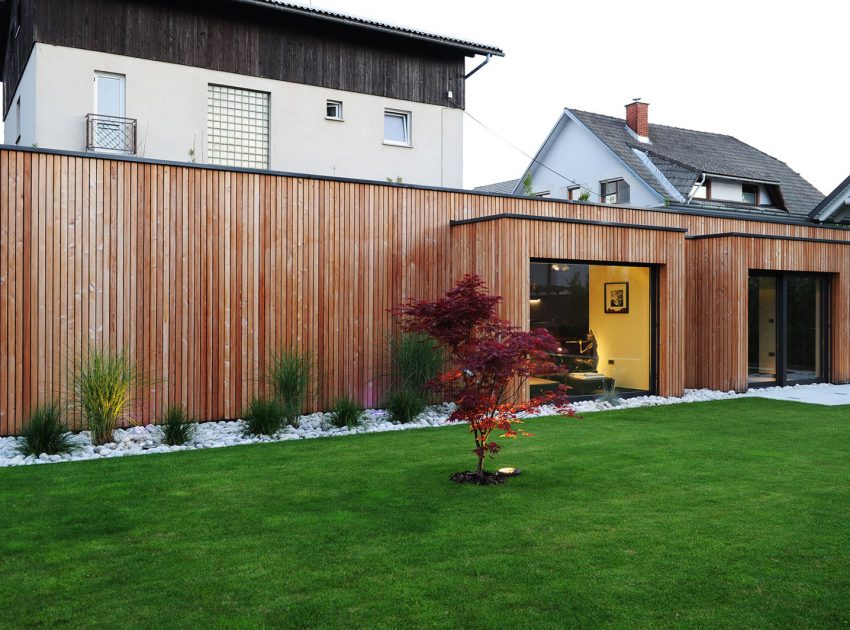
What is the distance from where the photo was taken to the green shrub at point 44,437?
665 cm

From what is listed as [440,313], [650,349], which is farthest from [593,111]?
[440,313]

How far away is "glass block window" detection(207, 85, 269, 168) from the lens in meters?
13.9

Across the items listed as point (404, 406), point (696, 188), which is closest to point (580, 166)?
point (696, 188)

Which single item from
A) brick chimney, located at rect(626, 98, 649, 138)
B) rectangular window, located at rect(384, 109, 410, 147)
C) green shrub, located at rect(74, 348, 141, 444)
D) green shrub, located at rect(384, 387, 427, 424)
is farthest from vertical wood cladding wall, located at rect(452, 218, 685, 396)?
brick chimney, located at rect(626, 98, 649, 138)

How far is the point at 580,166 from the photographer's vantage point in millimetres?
26406

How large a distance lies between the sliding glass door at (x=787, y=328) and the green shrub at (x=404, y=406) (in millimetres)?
6141

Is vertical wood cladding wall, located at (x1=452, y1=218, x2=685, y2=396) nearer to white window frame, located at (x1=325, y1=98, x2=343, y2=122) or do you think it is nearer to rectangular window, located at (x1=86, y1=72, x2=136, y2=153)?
white window frame, located at (x1=325, y1=98, x2=343, y2=122)

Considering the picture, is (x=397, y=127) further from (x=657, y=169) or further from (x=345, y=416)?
(x=657, y=169)

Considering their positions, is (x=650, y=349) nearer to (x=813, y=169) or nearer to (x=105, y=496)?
(x=105, y=496)

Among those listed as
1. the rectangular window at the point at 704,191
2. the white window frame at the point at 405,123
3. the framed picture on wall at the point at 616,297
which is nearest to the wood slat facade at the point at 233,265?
the framed picture on wall at the point at 616,297

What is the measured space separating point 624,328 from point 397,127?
24.5 feet

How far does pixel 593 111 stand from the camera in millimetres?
27016

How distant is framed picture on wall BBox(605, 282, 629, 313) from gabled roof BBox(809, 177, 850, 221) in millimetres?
8497

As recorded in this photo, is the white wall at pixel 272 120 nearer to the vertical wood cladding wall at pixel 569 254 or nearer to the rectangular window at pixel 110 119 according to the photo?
the rectangular window at pixel 110 119
